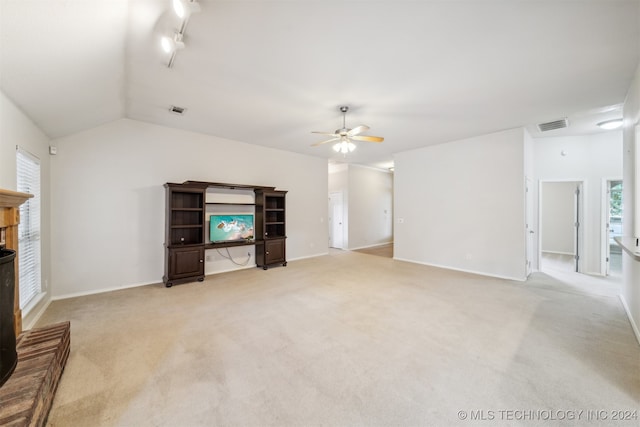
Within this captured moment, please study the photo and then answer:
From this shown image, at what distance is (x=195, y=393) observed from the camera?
181 centimetres

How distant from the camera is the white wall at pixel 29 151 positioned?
2.33m

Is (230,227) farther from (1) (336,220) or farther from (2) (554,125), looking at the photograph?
(2) (554,125)

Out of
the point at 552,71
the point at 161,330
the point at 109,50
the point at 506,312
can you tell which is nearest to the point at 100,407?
the point at 161,330

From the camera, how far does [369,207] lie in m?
8.93

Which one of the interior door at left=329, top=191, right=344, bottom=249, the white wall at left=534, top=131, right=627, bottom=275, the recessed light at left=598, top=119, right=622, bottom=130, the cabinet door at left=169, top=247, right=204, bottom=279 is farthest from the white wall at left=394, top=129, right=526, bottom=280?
the cabinet door at left=169, top=247, right=204, bottom=279

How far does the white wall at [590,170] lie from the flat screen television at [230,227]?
6747 mm

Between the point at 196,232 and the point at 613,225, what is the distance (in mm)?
11523

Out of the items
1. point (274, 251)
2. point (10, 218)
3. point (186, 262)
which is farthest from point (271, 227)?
point (10, 218)

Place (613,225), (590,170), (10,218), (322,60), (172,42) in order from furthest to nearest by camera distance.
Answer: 1. (613,225)
2. (590,170)
3. (322,60)
4. (172,42)
5. (10,218)

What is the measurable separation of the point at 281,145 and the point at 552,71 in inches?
186

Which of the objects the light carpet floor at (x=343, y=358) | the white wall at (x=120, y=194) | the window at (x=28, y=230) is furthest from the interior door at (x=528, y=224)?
the window at (x=28, y=230)

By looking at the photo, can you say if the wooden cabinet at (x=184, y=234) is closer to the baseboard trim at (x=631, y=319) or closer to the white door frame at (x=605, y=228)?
the baseboard trim at (x=631, y=319)

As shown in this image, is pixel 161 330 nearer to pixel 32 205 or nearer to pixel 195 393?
pixel 195 393

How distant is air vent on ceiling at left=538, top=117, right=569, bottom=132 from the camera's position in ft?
14.1
